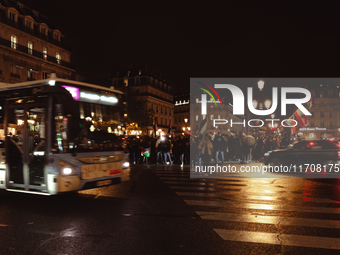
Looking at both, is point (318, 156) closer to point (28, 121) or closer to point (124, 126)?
point (124, 126)

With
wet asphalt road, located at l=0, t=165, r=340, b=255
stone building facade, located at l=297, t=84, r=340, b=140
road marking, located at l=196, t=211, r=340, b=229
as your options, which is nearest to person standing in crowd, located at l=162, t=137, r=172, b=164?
wet asphalt road, located at l=0, t=165, r=340, b=255

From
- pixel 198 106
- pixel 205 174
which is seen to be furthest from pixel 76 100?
pixel 198 106

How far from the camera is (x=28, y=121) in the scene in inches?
314

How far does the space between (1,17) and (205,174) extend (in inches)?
1249

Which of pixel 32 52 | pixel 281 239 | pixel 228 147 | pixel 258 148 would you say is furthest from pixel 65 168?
pixel 32 52

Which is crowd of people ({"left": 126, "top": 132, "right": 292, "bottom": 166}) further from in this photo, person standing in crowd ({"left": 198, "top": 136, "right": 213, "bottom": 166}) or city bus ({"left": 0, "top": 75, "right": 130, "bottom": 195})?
city bus ({"left": 0, "top": 75, "right": 130, "bottom": 195})

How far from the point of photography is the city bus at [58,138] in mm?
7461

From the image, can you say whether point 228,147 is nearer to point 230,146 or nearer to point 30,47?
point 230,146

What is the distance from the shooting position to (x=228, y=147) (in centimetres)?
1938

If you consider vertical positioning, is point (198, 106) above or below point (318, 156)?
above

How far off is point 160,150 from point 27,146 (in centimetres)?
1234

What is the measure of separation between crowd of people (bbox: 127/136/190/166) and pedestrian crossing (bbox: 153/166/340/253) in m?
8.09

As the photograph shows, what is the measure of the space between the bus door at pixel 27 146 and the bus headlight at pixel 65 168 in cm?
47

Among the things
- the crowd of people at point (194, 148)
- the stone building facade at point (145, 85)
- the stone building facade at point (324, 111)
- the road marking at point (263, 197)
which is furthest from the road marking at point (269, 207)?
the stone building facade at point (324, 111)
